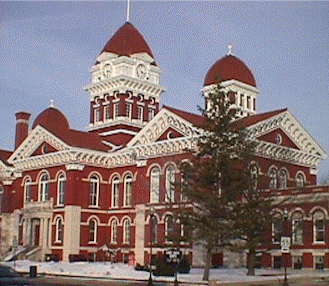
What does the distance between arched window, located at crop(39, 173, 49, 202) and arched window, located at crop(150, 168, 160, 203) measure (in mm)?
9231

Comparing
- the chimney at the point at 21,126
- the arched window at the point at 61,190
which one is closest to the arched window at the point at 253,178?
the arched window at the point at 61,190

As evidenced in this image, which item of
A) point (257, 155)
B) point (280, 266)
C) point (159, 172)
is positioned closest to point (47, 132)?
point (159, 172)

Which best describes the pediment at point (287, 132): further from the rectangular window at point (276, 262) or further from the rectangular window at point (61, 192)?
the rectangular window at point (61, 192)

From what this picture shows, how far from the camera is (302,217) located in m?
36.0

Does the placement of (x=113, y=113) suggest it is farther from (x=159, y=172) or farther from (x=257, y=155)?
(x=257, y=155)

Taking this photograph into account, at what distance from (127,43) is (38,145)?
12.4 meters

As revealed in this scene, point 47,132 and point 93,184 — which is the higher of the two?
point 47,132

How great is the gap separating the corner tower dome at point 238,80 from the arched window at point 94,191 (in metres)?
11.4

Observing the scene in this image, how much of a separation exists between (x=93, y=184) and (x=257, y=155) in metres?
13.5

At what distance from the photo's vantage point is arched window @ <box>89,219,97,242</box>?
4634 cm

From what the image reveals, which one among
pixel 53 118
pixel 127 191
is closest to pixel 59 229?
pixel 127 191

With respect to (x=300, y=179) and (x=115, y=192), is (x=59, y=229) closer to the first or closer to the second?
(x=115, y=192)

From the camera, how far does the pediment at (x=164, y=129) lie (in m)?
40.0

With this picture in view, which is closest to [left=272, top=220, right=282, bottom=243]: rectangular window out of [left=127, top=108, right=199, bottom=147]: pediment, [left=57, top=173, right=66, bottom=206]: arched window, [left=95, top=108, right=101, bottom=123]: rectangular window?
[left=127, top=108, right=199, bottom=147]: pediment
